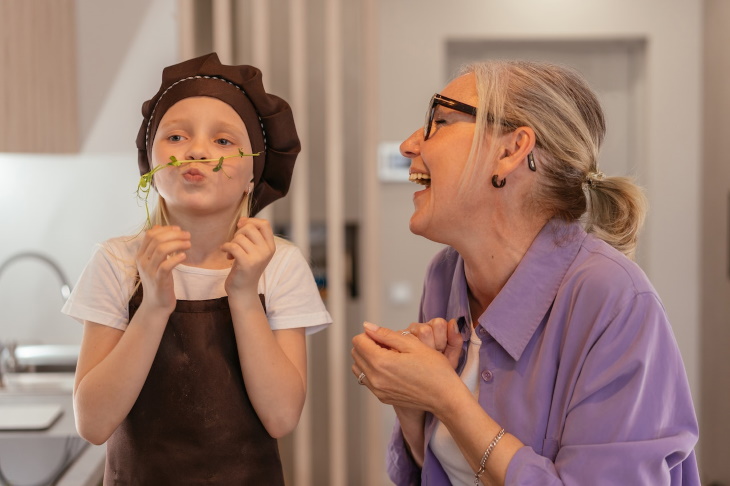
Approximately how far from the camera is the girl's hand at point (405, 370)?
1209 mm

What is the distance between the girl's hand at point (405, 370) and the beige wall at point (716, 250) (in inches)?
104

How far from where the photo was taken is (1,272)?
2.21m

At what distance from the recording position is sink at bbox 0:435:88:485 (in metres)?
1.43

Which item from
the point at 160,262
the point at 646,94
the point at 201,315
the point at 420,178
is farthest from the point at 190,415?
the point at 646,94

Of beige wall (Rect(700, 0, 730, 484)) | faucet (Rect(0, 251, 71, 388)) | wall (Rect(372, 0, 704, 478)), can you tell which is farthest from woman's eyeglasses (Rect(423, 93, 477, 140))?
beige wall (Rect(700, 0, 730, 484))

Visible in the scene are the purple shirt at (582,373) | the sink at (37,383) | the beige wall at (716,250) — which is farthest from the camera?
the beige wall at (716,250)

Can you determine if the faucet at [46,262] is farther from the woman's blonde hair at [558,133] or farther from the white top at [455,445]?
the woman's blonde hair at [558,133]

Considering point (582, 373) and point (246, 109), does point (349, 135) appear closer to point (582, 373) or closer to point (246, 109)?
point (246, 109)

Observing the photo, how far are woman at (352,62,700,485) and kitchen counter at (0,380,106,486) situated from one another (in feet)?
2.01

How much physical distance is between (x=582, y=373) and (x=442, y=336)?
0.28 metres

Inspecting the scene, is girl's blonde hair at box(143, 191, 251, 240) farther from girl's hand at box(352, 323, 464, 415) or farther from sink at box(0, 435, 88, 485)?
sink at box(0, 435, 88, 485)

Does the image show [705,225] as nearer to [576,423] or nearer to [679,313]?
[679,313]

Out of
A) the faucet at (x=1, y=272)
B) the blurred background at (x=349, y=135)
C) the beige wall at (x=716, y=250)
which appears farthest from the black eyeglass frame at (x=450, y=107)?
the beige wall at (x=716, y=250)

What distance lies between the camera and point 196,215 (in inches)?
50.1
